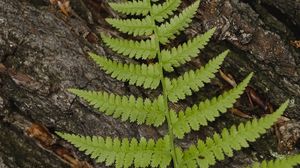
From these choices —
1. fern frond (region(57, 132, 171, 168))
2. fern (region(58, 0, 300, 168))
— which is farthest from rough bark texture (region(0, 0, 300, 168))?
fern frond (region(57, 132, 171, 168))

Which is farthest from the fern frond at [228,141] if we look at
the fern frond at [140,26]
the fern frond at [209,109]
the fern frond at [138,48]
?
the fern frond at [140,26]

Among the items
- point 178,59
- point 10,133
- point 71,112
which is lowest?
point 10,133

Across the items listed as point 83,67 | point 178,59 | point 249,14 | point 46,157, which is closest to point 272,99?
point 249,14

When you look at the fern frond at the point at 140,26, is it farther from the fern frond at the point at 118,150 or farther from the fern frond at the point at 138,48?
the fern frond at the point at 118,150

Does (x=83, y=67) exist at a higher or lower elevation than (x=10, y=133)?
higher

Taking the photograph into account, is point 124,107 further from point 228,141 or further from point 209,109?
point 228,141

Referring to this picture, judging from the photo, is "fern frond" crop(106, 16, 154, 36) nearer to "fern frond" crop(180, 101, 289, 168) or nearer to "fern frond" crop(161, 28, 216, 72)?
"fern frond" crop(161, 28, 216, 72)

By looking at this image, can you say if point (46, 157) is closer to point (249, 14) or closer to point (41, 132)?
point (41, 132)
